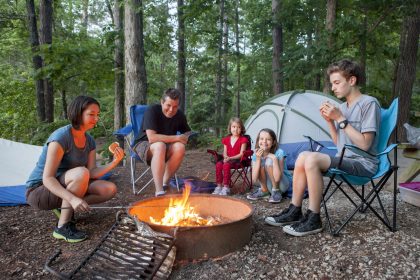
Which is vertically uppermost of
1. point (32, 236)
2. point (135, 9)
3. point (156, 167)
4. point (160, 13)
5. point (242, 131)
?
point (160, 13)

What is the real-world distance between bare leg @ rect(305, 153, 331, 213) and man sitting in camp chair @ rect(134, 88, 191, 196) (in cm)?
149

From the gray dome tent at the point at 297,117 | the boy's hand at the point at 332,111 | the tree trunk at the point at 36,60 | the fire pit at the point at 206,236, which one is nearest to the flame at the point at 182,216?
the fire pit at the point at 206,236

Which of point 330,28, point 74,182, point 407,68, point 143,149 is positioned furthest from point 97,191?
point 407,68

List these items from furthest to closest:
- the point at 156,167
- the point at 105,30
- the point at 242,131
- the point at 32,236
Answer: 1. the point at 105,30
2. the point at 242,131
3. the point at 156,167
4. the point at 32,236

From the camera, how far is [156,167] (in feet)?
10.8

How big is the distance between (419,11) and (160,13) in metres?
5.41

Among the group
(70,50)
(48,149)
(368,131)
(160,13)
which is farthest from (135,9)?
(368,131)

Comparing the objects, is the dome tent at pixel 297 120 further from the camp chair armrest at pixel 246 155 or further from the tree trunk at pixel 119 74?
the tree trunk at pixel 119 74

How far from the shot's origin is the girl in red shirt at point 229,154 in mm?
3705

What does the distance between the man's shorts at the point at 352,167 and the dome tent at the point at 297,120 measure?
7.74ft

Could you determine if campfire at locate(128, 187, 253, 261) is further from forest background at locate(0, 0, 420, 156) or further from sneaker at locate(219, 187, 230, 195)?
forest background at locate(0, 0, 420, 156)

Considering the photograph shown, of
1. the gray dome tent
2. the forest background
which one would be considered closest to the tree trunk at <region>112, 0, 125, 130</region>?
the forest background

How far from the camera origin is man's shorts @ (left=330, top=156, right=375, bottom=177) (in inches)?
92.7

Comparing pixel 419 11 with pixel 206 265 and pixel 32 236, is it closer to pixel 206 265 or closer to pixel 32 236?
pixel 206 265
